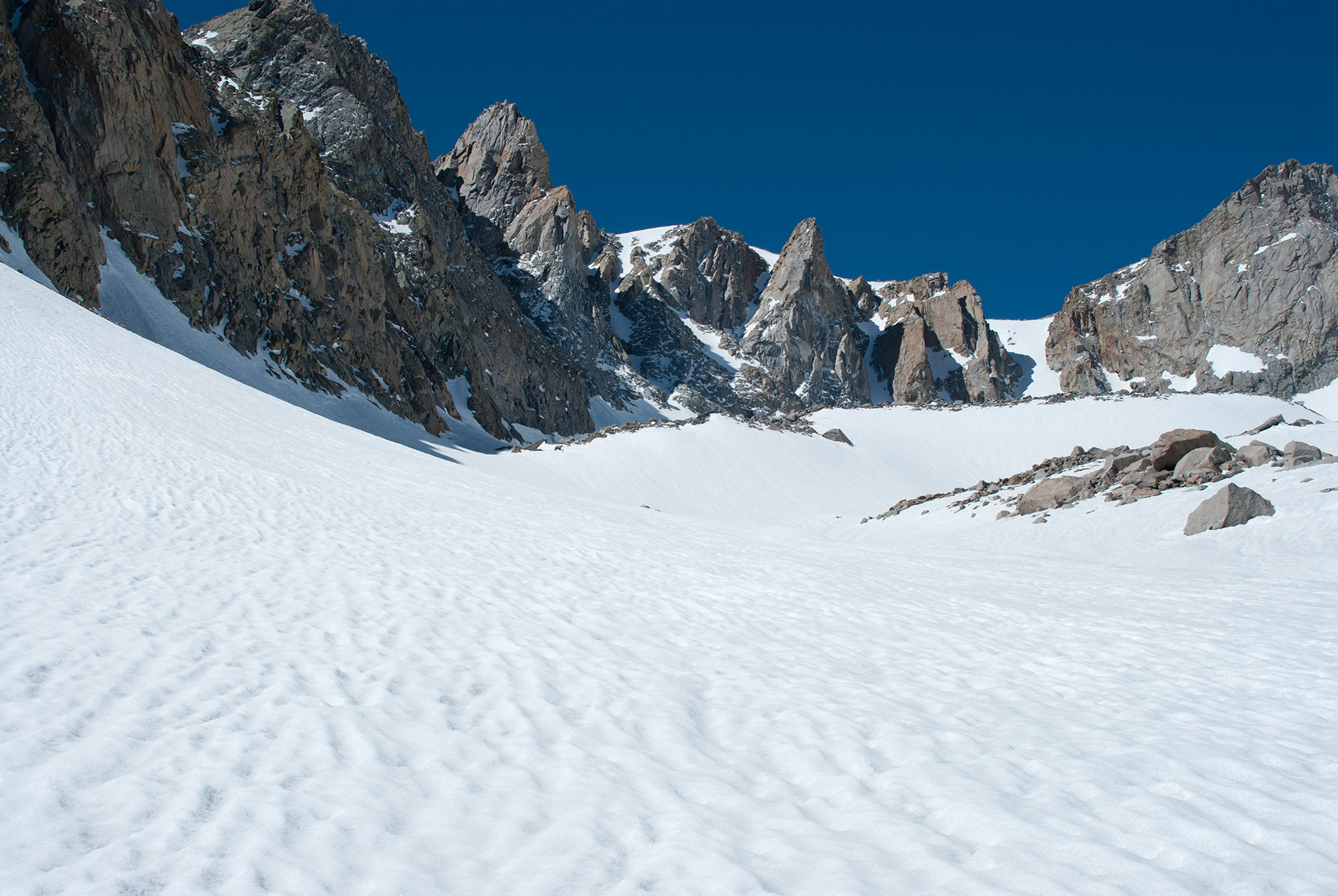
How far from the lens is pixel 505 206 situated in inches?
3625

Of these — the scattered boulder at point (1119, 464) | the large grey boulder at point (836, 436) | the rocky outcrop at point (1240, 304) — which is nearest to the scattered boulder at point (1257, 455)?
the scattered boulder at point (1119, 464)

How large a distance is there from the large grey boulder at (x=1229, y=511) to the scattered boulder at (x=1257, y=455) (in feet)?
12.0

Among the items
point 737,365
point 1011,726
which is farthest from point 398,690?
point 737,365

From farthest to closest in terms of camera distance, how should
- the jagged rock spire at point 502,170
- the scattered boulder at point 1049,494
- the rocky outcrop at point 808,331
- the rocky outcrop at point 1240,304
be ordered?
the rocky outcrop at point 808,331, the rocky outcrop at point 1240,304, the jagged rock spire at point 502,170, the scattered boulder at point 1049,494

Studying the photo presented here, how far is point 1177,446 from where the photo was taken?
15.7 metres

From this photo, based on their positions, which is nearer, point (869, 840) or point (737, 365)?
point (869, 840)

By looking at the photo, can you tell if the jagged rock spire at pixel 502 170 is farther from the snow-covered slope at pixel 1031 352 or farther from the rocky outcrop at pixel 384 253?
the snow-covered slope at pixel 1031 352

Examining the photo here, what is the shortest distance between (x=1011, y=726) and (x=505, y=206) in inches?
3802

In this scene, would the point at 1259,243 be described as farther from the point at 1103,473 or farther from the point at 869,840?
the point at 869,840

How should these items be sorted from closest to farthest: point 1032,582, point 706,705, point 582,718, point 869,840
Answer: point 869,840, point 582,718, point 706,705, point 1032,582

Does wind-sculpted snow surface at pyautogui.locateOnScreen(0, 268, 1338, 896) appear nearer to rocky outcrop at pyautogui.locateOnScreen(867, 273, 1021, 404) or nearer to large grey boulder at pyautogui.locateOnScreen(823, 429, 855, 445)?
large grey boulder at pyautogui.locateOnScreen(823, 429, 855, 445)

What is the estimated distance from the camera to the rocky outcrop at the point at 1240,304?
94.7m

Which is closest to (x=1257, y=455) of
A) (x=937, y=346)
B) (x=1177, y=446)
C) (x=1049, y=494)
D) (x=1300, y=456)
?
(x=1300, y=456)

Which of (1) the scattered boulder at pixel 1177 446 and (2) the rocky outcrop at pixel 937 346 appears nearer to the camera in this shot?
(1) the scattered boulder at pixel 1177 446
